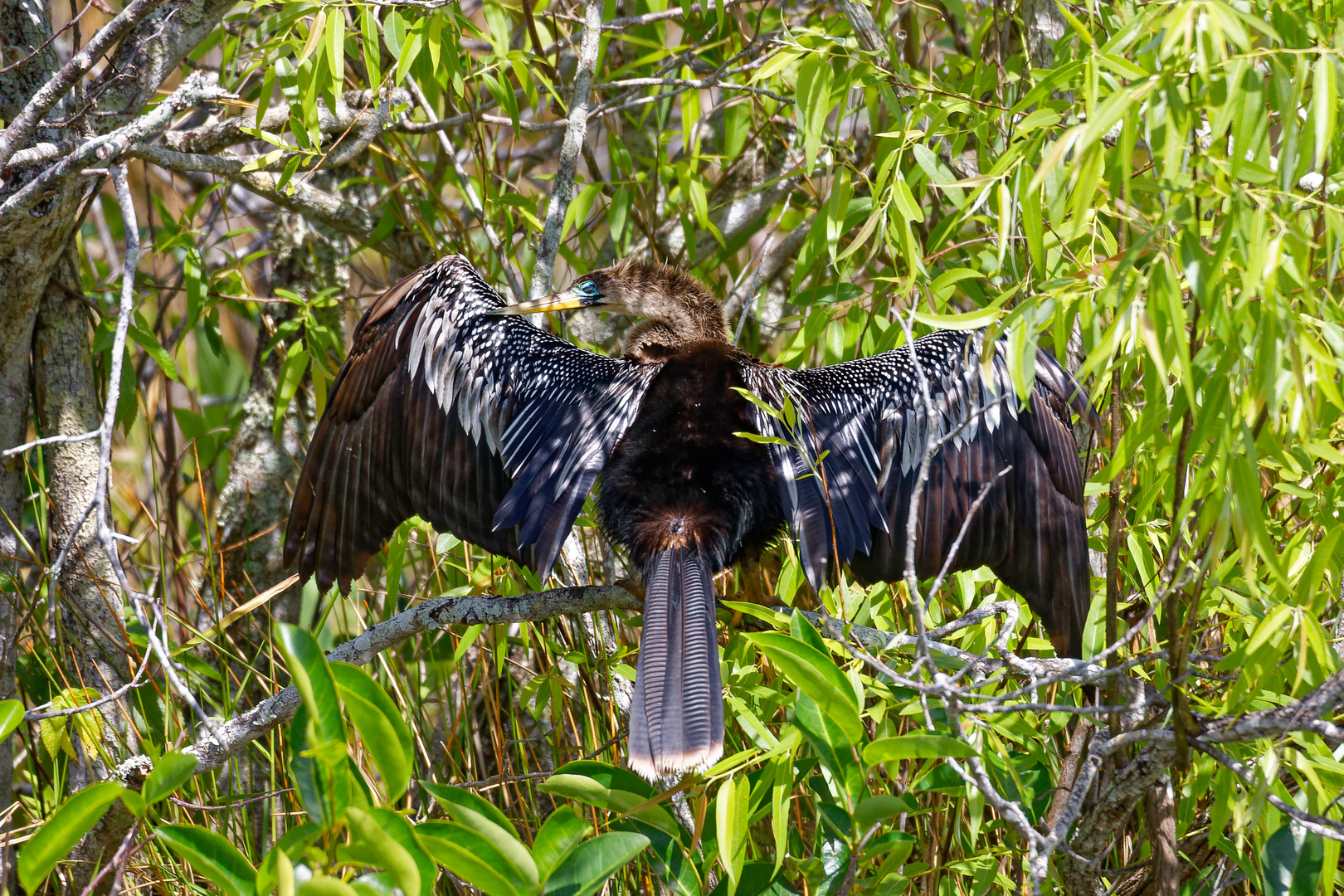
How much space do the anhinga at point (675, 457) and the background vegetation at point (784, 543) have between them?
128 mm

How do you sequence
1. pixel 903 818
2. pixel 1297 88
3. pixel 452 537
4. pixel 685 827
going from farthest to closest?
pixel 452 537, pixel 903 818, pixel 685 827, pixel 1297 88

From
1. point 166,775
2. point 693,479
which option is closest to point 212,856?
point 166,775

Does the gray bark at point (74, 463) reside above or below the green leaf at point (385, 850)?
above

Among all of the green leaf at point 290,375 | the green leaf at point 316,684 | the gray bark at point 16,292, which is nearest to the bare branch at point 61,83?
the gray bark at point 16,292

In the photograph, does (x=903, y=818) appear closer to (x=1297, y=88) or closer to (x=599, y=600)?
(x=599, y=600)

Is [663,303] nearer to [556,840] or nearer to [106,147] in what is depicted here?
[106,147]

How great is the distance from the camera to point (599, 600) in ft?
7.02

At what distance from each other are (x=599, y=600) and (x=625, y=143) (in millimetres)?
1913

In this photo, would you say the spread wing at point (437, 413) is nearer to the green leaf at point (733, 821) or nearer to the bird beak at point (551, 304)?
the bird beak at point (551, 304)

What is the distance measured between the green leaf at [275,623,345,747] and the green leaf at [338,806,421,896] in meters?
0.11

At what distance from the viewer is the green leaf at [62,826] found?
4.01 ft

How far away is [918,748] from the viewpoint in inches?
49.8

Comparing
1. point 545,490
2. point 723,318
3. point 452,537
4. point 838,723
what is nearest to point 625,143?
point 723,318

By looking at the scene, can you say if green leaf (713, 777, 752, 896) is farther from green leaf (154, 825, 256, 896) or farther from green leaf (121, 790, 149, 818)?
green leaf (121, 790, 149, 818)
